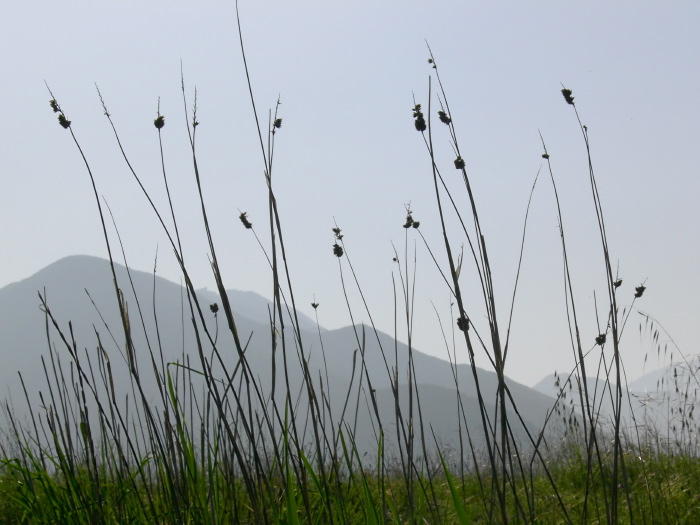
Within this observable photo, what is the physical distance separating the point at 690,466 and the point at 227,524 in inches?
112

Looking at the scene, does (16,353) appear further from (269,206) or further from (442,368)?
(269,206)

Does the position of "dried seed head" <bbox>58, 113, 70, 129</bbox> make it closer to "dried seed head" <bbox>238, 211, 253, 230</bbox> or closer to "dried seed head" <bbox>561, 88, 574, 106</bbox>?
"dried seed head" <bbox>238, 211, 253, 230</bbox>

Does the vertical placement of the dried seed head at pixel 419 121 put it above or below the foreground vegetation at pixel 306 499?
above

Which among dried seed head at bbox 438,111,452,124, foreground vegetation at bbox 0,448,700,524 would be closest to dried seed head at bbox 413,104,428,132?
dried seed head at bbox 438,111,452,124

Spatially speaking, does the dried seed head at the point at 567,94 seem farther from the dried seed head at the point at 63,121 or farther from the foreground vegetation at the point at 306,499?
the dried seed head at the point at 63,121

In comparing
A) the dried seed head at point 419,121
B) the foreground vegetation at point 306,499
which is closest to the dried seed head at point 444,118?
the dried seed head at point 419,121

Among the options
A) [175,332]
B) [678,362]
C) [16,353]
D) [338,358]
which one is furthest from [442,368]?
[678,362]

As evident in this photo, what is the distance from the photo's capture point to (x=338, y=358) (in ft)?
432

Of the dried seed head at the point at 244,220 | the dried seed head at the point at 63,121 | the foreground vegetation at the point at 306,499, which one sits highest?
the dried seed head at the point at 63,121

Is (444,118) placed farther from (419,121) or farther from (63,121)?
(63,121)

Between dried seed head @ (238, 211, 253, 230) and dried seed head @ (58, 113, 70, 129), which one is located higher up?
dried seed head @ (58, 113, 70, 129)

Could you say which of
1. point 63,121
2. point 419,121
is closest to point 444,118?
point 419,121

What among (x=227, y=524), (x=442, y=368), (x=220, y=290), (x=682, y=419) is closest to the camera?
(x=220, y=290)

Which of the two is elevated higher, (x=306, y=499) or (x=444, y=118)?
(x=444, y=118)
